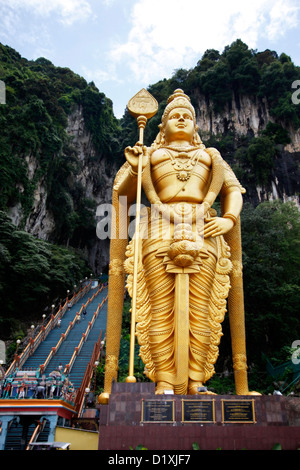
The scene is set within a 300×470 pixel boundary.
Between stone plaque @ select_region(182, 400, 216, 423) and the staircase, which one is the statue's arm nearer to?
stone plaque @ select_region(182, 400, 216, 423)

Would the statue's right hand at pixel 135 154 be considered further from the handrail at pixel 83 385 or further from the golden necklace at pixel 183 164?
the handrail at pixel 83 385

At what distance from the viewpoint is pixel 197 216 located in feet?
16.4

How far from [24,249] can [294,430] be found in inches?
625

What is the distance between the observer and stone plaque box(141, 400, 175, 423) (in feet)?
11.3

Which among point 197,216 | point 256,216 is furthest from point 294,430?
point 256,216

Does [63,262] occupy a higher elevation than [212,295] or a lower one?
higher

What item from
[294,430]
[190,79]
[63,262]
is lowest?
[294,430]

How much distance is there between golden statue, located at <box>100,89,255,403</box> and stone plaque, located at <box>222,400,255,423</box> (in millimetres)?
803

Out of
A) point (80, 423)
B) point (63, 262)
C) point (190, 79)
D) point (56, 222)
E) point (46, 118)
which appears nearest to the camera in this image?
point (80, 423)

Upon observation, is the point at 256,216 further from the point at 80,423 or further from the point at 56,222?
the point at 56,222

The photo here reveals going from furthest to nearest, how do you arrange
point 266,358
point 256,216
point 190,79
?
point 190,79, point 256,216, point 266,358

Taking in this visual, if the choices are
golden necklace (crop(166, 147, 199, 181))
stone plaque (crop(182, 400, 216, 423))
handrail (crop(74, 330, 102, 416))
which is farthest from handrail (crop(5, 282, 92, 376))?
stone plaque (crop(182, 400, 216, 423))

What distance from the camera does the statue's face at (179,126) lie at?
563 cm

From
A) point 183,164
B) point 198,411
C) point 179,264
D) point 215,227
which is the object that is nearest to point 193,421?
point 198,411
